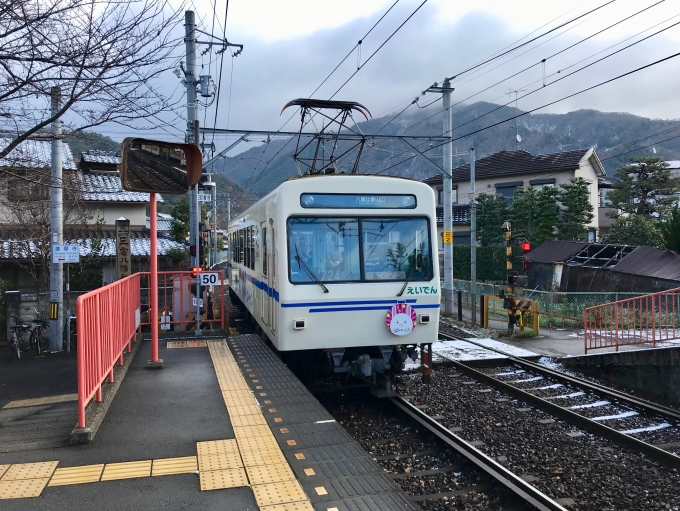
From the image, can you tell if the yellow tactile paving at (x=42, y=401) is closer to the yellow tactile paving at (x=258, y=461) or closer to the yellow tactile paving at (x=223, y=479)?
the yellow tactile paving at (x=258, y=461)

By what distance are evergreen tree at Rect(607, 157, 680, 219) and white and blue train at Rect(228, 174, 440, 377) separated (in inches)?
1153

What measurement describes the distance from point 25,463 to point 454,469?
3.75 meters

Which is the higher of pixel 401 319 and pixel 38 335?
pixel 401 319

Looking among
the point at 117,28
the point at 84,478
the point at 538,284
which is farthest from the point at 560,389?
the point at 538,284

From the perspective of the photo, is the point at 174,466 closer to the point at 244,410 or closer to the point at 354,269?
the point at 244,410

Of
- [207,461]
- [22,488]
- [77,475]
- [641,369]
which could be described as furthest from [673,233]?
Answer: [22,488]

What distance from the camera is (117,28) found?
231 inches

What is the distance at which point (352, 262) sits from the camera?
7.39 metres

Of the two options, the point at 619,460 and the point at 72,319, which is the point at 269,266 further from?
the point at 72,319

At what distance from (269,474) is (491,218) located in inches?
1127

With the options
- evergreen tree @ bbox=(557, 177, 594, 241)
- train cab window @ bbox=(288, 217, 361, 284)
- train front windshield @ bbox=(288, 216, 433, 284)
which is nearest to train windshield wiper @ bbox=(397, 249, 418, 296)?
train front windshield @ bbox=(288, 216, 433, 284)

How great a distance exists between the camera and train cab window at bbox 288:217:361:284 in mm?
7246

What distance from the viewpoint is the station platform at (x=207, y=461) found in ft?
12.4

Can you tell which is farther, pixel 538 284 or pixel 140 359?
pixel 538 284
